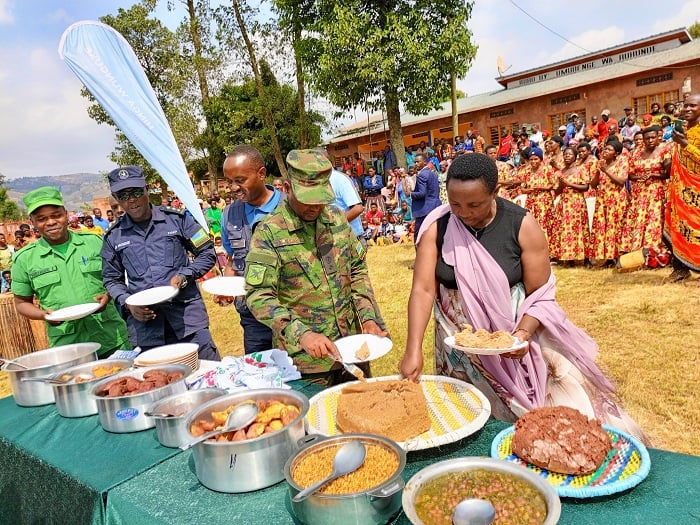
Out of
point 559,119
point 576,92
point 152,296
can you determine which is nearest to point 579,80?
point 576,92

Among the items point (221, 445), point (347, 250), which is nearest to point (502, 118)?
point (347, 250)

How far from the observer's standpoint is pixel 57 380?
2270 mm

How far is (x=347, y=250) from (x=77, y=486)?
60.7 inches

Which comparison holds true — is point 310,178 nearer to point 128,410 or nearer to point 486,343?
point 486,343

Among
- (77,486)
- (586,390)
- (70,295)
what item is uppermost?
(70,295)

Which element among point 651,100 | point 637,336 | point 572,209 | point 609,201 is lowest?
point 637,336

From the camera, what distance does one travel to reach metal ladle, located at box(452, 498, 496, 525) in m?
1.09

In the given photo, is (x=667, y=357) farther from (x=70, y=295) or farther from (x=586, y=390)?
(x=70, y=295)

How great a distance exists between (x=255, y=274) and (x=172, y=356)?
2.04 feet

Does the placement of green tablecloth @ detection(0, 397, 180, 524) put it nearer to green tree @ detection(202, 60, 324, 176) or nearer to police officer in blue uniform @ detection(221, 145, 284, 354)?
police officer in blue uniform @ detection(221, 145, 284, 354)

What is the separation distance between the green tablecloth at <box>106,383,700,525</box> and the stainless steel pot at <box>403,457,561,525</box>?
13 centimetres

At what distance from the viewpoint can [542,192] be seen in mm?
8508

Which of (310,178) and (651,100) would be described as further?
(651,100)

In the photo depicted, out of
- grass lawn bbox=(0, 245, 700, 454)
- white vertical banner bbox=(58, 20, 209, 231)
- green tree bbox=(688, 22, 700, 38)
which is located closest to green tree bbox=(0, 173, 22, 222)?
grass lawn bbox=(0, 245, 700, 454)
